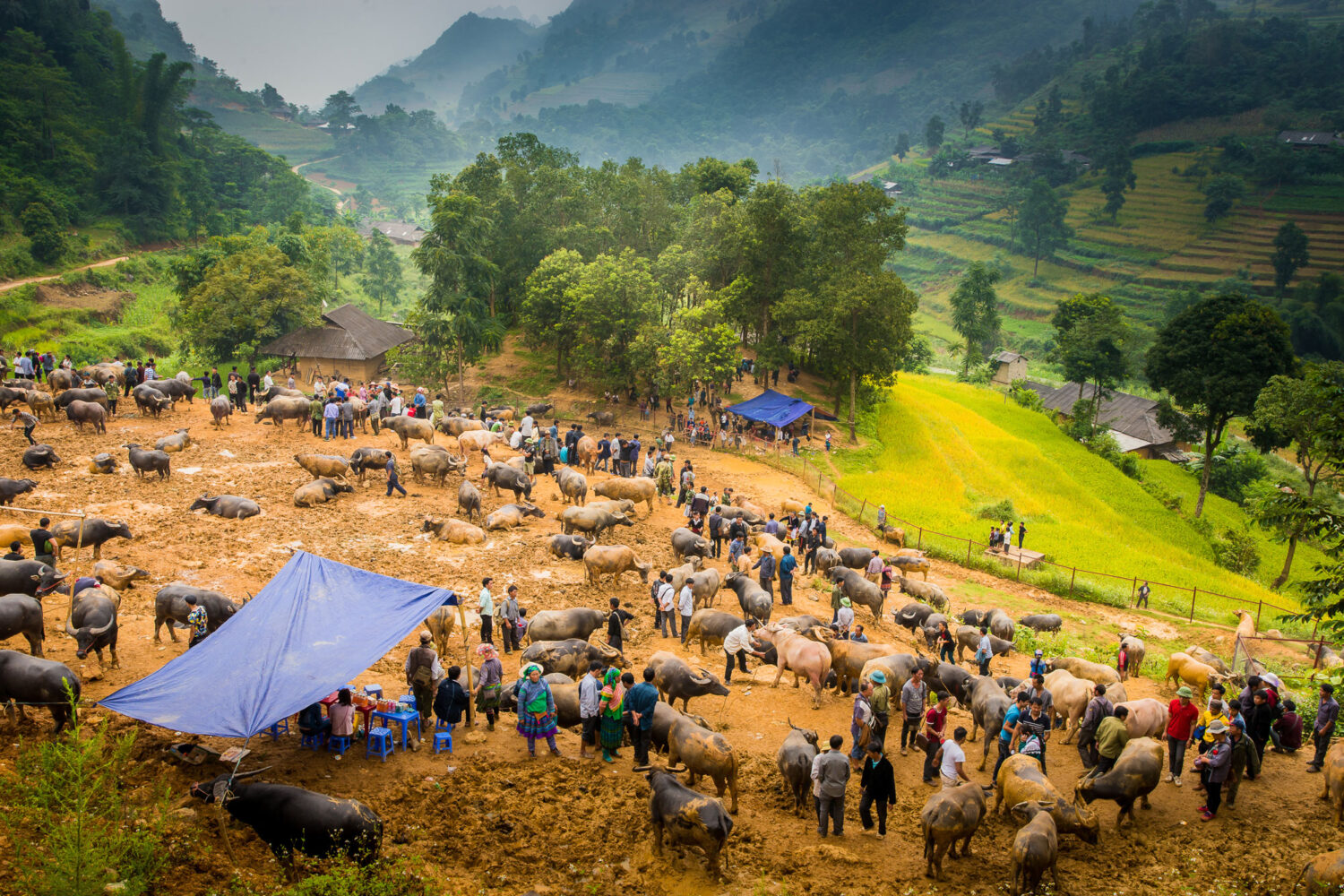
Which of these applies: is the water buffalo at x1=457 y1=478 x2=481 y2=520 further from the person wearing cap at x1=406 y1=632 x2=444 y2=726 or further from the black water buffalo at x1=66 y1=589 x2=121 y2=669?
the person wearing cap at x1=406 y1=632 x2=444 y2=726

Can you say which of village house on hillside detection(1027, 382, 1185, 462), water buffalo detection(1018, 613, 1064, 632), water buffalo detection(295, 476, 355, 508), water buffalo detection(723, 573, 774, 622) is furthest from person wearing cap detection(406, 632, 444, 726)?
village house on hillside detection(1027, 382, 1185, 462)

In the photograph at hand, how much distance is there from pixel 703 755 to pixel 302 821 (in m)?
5.09

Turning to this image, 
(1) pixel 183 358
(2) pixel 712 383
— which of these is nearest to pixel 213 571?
(2) pixel 712 383

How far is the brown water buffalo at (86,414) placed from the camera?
26.2 m

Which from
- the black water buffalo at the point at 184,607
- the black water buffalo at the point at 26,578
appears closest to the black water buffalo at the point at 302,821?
the black water buffalo at the point at 184,607

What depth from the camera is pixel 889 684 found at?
47.4 ft

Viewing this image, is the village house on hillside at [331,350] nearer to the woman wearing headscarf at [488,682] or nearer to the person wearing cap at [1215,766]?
the woman wearing headscarf at [488,682]

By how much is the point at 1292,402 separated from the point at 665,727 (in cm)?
3584

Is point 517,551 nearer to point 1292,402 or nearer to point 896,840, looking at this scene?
point 896,840

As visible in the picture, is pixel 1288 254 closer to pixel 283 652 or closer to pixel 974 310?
pixel 974 310

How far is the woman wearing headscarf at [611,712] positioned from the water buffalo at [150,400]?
2407 cm

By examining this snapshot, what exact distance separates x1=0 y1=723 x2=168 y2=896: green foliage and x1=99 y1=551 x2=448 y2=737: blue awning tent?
95cm

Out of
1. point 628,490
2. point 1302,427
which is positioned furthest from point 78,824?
point 1302,427

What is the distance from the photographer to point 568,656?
1410 centimetres
